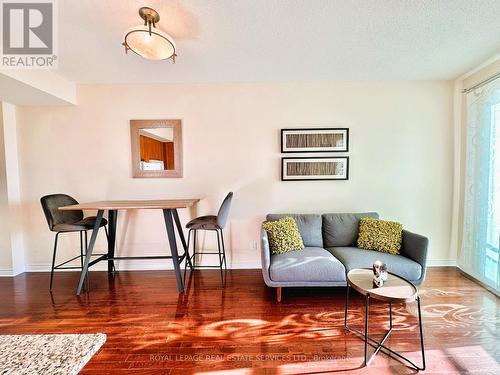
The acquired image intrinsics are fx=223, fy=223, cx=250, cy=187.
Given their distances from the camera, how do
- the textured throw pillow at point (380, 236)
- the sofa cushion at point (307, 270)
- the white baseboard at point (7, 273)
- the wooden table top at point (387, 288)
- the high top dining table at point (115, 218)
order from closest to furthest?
the wooden table top at point (387, 288), the sofa cushion at point (307, 270), the high top dining table at point (115, 218), the textured throw pillow at point (380, 236), the white baseboard at point (7, 273)

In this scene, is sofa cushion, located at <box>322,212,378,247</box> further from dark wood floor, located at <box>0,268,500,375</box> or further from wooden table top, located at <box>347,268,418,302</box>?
wooden table top, located at <box>347,268,418,302</box>

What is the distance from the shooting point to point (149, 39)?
1.69 metres

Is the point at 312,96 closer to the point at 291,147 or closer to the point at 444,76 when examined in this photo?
the point at 291,147

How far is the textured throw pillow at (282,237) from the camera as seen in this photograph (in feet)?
8.12

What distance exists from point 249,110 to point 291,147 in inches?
→ 29.4

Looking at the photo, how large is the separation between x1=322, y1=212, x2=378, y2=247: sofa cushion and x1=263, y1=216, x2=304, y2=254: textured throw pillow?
0.42 meters

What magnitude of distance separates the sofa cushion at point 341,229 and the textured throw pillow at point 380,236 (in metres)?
0.10

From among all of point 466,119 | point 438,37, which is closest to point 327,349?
point 438,37

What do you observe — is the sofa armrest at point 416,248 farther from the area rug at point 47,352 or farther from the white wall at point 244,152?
the area rug at point 47,352

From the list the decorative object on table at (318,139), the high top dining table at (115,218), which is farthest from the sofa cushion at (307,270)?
the decorative object on table at (318,139)

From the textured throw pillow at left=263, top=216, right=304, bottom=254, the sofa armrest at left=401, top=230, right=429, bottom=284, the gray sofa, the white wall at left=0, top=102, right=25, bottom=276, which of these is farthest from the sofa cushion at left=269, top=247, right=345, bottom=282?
the white wall at left=0, top=102, right=25, bottom=276

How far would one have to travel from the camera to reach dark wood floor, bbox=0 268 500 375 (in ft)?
4.98

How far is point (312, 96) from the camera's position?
297cm

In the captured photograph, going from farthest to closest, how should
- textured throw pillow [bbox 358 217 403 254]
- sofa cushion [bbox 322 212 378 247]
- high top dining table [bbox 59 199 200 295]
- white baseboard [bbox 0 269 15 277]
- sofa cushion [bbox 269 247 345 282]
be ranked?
1. white baseboard [bbox 0 269 15 277]
2. sofa cushion [bbox 322 212 378 247]
3. textured throw pillow [bbox 358 217 403 254]
4. high top dining table [bbox 59 199 200 295]
5. sofa cushion [bbox 269 247 345 282]
